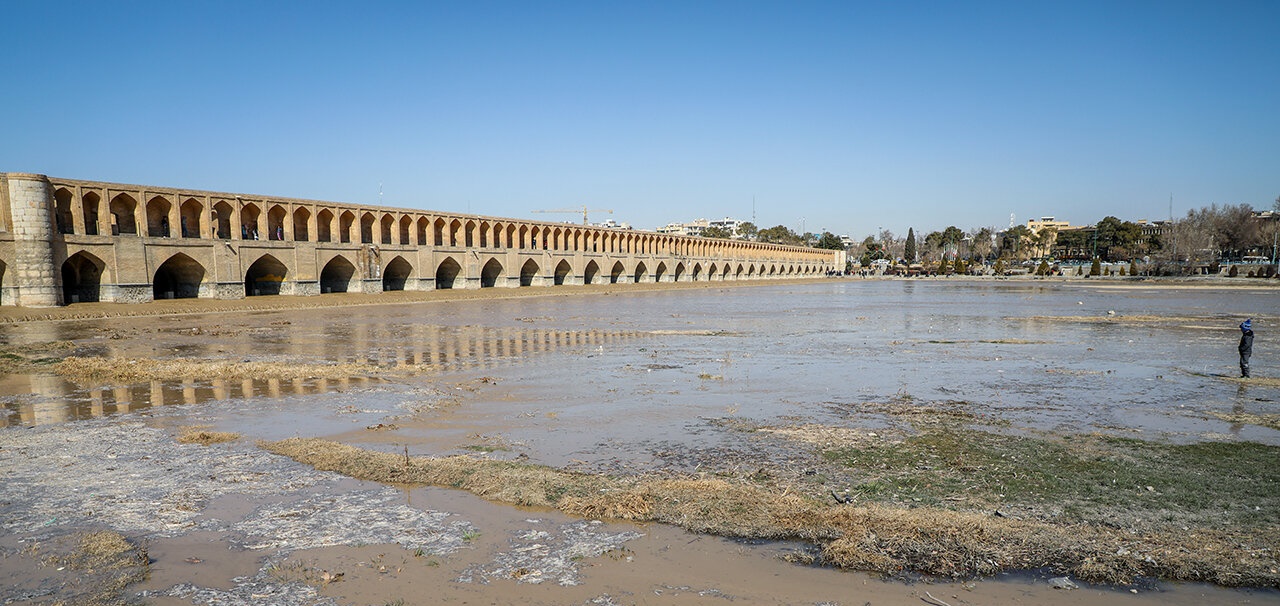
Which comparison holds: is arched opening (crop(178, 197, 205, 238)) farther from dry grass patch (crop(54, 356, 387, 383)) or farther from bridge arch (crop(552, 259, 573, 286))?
bridge arch (crop(552, 259, 573, 286))

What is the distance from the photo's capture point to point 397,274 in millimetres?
45031

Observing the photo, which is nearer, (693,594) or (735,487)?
(693,594)

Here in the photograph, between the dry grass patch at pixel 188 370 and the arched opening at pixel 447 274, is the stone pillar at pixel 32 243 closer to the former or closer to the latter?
the dry grass patch at pixel 188 370

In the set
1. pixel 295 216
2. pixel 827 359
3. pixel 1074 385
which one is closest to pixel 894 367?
pixel 827 359

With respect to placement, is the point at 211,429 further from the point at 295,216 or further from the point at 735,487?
the point at 295,216

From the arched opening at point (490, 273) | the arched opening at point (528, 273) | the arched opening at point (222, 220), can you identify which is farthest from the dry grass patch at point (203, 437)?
the arched opening at point (528, 273)

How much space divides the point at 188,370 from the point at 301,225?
30.0 m

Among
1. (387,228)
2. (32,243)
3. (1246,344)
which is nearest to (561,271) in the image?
(387,228)

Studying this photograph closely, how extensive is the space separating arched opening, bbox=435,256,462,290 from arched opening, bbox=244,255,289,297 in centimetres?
1259

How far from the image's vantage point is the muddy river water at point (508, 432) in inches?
162

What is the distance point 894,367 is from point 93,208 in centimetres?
3272

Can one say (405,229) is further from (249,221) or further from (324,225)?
(249,221)

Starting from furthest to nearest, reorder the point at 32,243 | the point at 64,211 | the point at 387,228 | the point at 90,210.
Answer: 1. the point at 387,228
2. the point at 90,210
3. the point at 64,211
4. the point at 32,243

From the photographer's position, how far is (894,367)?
12867mm
